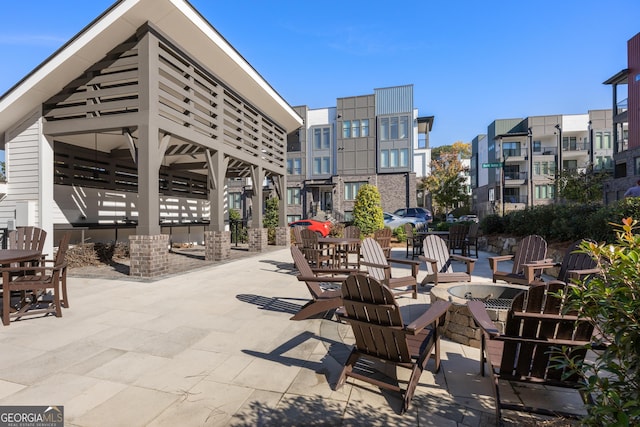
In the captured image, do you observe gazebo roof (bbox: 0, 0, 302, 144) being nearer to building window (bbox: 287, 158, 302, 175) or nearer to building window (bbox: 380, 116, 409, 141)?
building window (bbox: 380, 116, 409, 141)

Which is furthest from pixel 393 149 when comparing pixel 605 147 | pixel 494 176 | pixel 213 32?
pixel 605 147

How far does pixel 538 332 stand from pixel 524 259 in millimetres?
3990

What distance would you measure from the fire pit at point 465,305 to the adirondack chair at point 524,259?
1.01 meters

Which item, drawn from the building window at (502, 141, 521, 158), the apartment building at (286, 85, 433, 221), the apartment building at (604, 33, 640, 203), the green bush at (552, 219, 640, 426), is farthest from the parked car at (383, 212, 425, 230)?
the building window at (502, 141, 521, 158)

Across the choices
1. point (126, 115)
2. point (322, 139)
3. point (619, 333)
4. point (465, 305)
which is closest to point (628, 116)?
point (322, 139)

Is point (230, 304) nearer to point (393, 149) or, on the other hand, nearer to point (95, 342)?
point (95, 342)

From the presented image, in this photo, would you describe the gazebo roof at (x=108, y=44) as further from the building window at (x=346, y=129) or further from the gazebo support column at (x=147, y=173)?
the building window at (x=346, y=129)

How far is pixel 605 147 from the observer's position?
35688mm

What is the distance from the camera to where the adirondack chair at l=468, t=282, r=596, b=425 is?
7.38 ft

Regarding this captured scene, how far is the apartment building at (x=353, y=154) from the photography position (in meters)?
29.1

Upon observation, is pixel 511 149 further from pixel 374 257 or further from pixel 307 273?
pixel 307 273

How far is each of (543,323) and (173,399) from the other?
111 inches

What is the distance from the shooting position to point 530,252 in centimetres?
571

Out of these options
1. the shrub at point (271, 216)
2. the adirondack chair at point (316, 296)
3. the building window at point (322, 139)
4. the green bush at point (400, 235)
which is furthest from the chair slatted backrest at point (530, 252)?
the building window at point (322, 139)
